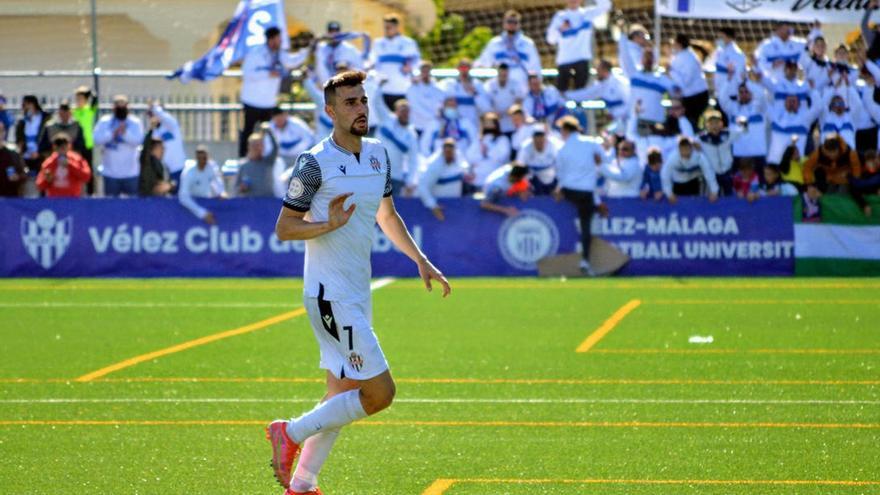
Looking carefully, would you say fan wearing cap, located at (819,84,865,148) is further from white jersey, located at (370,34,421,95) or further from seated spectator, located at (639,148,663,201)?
white jersey, located at (370,34,421,95)

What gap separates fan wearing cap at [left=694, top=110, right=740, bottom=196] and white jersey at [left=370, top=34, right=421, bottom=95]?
485 cm

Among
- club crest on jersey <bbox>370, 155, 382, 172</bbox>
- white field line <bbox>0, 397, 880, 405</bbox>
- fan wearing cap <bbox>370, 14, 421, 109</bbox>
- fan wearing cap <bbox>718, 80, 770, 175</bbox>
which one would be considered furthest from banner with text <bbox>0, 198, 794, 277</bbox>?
Answer: club crest on jersey <bbox>370, 155, 382, 172</bbox>

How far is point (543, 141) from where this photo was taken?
23.0 metres

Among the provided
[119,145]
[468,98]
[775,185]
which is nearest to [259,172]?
[119,145]

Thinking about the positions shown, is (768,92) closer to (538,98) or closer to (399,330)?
(538,98)

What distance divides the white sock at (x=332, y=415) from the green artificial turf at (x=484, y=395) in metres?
0.89

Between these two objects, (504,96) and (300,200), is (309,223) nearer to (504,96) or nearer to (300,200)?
(300,200)

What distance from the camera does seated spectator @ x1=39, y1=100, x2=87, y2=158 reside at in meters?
24.8

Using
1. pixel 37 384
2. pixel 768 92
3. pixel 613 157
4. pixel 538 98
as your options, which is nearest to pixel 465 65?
pixel 538 98

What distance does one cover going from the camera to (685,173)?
2283 cm

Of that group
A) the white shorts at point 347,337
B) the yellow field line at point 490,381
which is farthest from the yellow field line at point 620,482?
the yellow field line at point 490,381

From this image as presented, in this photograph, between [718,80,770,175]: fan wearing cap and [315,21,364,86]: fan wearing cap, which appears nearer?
[718,80,770,175]: fan wearing cap

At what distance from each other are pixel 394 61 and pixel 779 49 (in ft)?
19.6

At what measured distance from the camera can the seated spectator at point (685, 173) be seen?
73.6 ft
